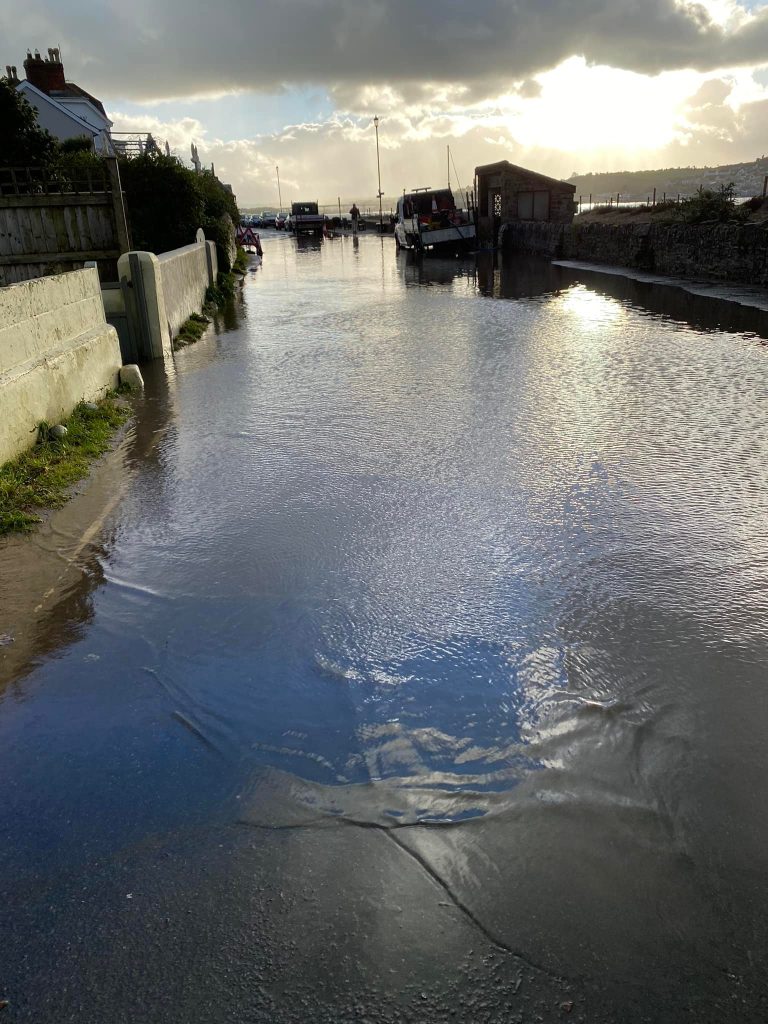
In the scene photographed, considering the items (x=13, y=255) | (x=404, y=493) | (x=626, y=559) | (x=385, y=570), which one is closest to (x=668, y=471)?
(x=626, y=559)

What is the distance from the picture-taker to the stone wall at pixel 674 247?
18688mm

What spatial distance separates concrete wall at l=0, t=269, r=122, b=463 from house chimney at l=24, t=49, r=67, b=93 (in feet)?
122

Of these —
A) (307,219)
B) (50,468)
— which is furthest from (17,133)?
(307,219)

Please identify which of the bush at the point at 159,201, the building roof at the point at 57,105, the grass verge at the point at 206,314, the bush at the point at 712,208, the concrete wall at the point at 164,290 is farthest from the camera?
the building roof at the point at 57,105

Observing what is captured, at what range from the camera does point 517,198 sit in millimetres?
39562

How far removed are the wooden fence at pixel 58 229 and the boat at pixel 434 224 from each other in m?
25.7

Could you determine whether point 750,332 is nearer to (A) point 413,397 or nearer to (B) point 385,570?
(A) point 413,397

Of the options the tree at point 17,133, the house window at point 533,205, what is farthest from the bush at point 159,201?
the house window at point 533,205

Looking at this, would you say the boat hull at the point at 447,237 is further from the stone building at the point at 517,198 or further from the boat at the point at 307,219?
the boat at the point at 307,219

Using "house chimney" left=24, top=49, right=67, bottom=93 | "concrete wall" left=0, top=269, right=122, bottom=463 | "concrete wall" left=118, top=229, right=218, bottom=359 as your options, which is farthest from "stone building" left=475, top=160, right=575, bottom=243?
"concrete wall" left=0, top=269, right=122, bottom=463

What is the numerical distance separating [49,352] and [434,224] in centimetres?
3325

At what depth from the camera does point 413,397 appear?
955 cm

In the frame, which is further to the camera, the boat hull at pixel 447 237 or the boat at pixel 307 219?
the boat at pixel 307 219

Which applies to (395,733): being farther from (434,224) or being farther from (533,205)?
(533,205)
